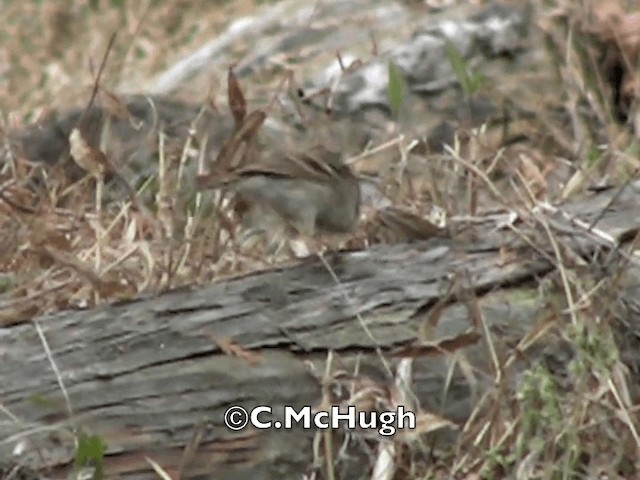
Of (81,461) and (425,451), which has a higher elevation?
(81,461)

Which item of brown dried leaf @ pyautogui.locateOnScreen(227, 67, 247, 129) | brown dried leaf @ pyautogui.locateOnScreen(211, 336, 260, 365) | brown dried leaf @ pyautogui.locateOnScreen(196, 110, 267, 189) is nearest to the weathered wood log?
brown dried leaf @ pyautogui.locateOnScreen(211, 336, 260, 365)

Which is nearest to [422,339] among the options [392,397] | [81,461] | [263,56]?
[392,397]

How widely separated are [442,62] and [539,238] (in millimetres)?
1901

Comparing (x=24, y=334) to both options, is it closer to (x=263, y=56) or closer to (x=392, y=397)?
(x=392, y=397)

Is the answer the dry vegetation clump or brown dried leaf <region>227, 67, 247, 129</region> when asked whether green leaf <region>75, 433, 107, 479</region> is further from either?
brown dried leaf <region>227, 67, 247, 129</region>

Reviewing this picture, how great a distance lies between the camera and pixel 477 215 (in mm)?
2758

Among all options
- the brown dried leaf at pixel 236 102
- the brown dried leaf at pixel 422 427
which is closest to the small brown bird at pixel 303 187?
the brown dried leaf at pixel 236 102

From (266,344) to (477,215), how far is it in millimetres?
496

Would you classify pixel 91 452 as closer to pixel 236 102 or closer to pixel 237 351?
pixel 237 351

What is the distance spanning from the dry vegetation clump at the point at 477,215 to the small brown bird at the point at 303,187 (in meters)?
0.10

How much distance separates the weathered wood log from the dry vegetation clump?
0.05 metres

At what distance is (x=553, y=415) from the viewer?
233cm

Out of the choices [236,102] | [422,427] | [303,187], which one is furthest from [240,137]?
[422,427]

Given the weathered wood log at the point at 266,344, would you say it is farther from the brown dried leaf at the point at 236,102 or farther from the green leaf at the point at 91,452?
the brown dried leaf at the point at 236,102
